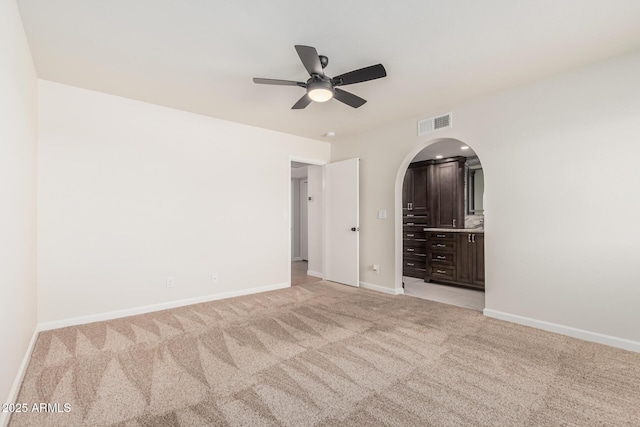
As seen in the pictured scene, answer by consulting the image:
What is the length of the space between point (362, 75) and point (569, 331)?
3.02 meters

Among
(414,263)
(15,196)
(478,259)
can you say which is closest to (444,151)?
(478,259)

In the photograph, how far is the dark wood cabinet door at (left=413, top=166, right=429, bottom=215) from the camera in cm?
582

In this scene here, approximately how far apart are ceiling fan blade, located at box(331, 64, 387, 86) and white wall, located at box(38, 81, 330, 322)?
229cm

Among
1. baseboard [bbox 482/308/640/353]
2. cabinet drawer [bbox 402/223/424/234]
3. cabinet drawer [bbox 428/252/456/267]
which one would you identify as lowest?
baseboard [bbox 482/308/640/353]

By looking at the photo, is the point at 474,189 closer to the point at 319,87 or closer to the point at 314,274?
the point at 314,274

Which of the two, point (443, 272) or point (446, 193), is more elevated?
point (446, 193)

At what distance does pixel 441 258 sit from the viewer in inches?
206

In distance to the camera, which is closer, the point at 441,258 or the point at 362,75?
the point at 362,75

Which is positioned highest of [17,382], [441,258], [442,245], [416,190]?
[416,190]

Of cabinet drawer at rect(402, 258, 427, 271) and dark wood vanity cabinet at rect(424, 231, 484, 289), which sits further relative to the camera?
cabinet drawer at rect(402, 258, 427, 271)

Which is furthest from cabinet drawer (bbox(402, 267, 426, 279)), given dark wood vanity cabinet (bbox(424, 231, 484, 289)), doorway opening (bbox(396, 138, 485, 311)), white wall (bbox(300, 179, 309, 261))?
white wall (bbox(300, 179, 309, 261))

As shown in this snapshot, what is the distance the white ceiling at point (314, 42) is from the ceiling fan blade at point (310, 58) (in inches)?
8.2

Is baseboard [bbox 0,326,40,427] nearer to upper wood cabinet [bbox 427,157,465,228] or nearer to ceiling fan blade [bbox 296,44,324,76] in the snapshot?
ceiling fan blade [bbox 296,44,324,76]

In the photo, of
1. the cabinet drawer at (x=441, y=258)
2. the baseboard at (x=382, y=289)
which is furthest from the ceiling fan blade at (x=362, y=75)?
the cabinet drawer at (x=441, y=258)
